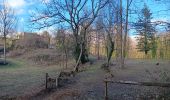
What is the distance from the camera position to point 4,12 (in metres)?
54.8

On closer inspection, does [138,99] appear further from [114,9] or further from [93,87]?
[114,9]

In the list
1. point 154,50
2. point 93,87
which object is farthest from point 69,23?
point 154,50

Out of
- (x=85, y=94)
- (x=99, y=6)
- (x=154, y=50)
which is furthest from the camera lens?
(x=154, y=50)

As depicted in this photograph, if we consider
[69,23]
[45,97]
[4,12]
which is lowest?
[45,97]

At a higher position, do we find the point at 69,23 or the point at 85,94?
the point at 69,23

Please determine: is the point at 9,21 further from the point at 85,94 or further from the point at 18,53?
the point at 85,94

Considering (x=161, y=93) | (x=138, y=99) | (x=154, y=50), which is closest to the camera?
(x=161, y=93)

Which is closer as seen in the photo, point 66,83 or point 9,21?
point 66,83

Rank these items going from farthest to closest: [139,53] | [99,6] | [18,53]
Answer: [139,53]
[18,53]
[99,6]

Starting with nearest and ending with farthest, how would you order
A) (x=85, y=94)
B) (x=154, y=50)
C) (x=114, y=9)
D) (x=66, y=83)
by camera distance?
1. (x=85, y=94)
2. (x=66, y=83)
3. (x=114, y=9)
4. (x=154, y=50)

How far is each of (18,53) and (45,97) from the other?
5380 centimetres

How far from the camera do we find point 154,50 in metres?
75.8

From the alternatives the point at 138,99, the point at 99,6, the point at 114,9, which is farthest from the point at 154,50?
the point at 138,99

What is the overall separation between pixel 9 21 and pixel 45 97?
38897 mm
